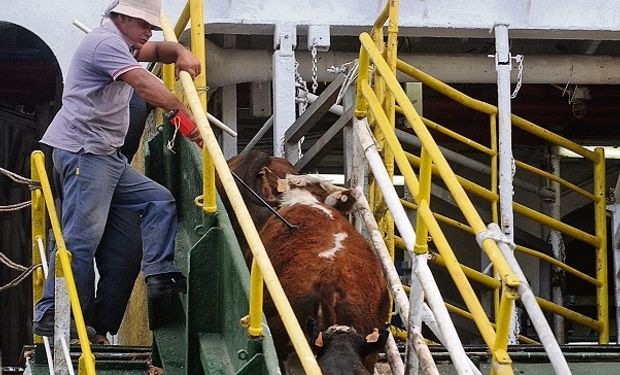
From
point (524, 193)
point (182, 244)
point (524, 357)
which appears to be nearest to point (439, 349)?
point (524, 357)

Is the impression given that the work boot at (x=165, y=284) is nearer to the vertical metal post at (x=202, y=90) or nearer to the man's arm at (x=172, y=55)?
the vertical metal post at (x=202, y=90)

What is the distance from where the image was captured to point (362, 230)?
774 cm

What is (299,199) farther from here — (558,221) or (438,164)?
→ (558,221)

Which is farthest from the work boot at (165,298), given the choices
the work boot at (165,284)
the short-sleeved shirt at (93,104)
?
the short-sleeved shirt at (93,104)

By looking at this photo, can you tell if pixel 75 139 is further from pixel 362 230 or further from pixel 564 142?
pixel 564 142

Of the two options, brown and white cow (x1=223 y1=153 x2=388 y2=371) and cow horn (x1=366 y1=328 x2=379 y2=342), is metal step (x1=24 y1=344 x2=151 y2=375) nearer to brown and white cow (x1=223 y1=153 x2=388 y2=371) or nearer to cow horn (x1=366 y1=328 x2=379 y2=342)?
brown and white cow (x1=223 y1=153 x2=388 y2=371)

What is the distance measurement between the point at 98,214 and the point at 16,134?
742 cm

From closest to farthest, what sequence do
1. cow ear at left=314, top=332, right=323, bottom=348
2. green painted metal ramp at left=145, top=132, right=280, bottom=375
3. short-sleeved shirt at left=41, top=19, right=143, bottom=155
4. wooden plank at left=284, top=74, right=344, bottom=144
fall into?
green painted metal ramp at left=145, top=132, right=280, bottom=375, cow ear at left=314, top=332, right=323, bottom=348, short-sleeved shirt at left=41, top=19, right=143, bottom=155, wooden plank at left=284, top=74, right=344, bottom=144

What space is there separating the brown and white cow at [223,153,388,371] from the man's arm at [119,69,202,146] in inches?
31.8

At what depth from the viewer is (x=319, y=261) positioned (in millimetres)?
6520

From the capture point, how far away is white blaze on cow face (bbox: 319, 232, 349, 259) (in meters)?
6.57

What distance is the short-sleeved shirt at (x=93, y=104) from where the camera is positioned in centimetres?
668

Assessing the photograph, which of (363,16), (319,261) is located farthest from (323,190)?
(363,16)

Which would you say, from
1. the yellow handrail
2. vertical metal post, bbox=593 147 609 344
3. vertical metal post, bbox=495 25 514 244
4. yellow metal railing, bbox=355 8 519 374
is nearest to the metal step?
the yellow handrail
